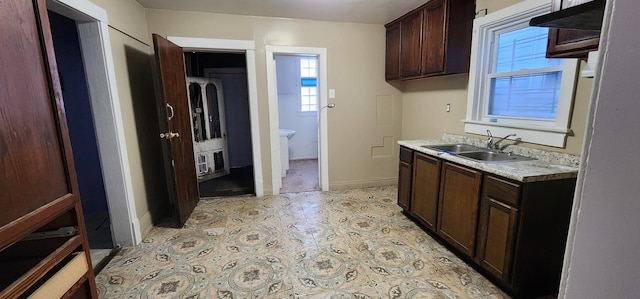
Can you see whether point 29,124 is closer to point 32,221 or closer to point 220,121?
point 32,221

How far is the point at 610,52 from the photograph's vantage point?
41cm

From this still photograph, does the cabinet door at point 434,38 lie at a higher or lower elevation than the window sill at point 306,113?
higher

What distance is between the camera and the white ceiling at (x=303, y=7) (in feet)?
9.36

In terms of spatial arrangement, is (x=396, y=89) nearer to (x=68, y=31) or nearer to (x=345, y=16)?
(x=345, y=16)

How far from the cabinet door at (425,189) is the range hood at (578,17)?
4.78 ft

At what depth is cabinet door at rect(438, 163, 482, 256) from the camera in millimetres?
2035

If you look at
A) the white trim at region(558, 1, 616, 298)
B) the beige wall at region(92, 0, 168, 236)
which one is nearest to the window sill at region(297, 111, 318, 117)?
the beige wall at region(92, 0, 168, 236)

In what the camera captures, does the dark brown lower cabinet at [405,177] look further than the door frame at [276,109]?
No

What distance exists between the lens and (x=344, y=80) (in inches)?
145

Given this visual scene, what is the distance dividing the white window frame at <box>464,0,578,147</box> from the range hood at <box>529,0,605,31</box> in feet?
3.82

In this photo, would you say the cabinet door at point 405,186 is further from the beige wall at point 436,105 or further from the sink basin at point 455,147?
the beige wall at point 436,105

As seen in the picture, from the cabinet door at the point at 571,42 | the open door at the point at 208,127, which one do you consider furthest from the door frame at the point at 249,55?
the cabinet door at the point at 571,42

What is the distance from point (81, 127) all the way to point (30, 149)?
7.61ft

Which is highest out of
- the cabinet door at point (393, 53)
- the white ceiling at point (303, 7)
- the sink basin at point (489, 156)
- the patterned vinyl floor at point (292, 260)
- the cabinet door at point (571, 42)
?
the white ceiling at point (303, 7)
